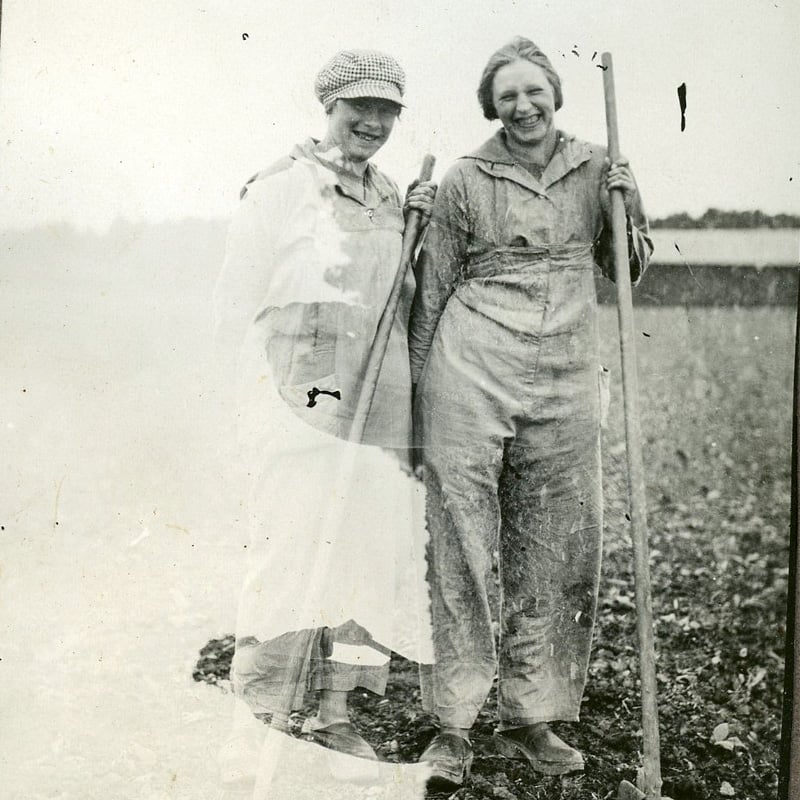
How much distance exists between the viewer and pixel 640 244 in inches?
115

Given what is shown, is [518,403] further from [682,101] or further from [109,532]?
[109,532]

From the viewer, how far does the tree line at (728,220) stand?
291 cm

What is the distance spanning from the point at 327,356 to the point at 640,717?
151cm

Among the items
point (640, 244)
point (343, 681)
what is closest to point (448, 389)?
point (640, 244)

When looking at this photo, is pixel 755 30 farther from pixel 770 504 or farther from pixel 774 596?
pixel 774 596

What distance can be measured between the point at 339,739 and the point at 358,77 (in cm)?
199

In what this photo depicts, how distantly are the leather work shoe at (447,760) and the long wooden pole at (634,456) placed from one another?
1.75 feet

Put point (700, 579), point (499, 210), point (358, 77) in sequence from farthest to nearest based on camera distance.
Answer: point (700, 579)
point (499, 210)
point (358, 77)

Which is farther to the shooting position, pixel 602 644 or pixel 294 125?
pixel 602 644

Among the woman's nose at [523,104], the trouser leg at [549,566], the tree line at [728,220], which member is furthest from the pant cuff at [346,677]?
the woman's nose at [523,104]

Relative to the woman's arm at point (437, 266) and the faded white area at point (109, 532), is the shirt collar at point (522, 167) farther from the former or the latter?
the faded white area at point (109, 532)

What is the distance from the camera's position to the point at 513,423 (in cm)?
290

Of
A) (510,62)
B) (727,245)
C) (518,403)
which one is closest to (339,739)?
(518,403)

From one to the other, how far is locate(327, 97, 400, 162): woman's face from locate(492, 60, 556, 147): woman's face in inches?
12.8
